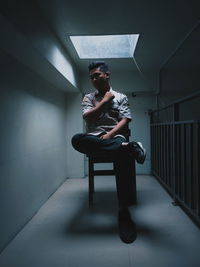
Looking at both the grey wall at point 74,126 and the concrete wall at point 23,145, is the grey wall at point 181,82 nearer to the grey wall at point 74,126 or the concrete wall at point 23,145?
the grey wall at point 74,126

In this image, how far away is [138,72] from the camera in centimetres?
345

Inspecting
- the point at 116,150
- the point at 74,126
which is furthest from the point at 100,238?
the point at 74,126

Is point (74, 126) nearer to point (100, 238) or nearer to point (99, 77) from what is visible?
point (99, 77)

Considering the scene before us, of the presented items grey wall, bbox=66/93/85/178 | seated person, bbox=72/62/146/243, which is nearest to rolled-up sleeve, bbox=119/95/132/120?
seated person, bbox=72/62/146/243

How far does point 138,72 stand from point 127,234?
260 cm

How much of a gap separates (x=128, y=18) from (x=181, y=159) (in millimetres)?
1324

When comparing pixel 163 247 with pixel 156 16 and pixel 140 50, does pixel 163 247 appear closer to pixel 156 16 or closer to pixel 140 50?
pixel 156 16

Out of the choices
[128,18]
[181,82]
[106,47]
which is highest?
[106,47]

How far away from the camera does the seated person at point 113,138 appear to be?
5.23 feet

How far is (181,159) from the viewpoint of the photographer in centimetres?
207

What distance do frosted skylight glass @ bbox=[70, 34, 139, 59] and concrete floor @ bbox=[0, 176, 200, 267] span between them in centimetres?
175

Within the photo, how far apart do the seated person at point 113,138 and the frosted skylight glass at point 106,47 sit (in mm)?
891

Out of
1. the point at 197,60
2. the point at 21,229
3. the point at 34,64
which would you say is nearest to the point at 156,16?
the point at 34,64

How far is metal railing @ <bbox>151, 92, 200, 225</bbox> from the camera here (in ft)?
5.39
